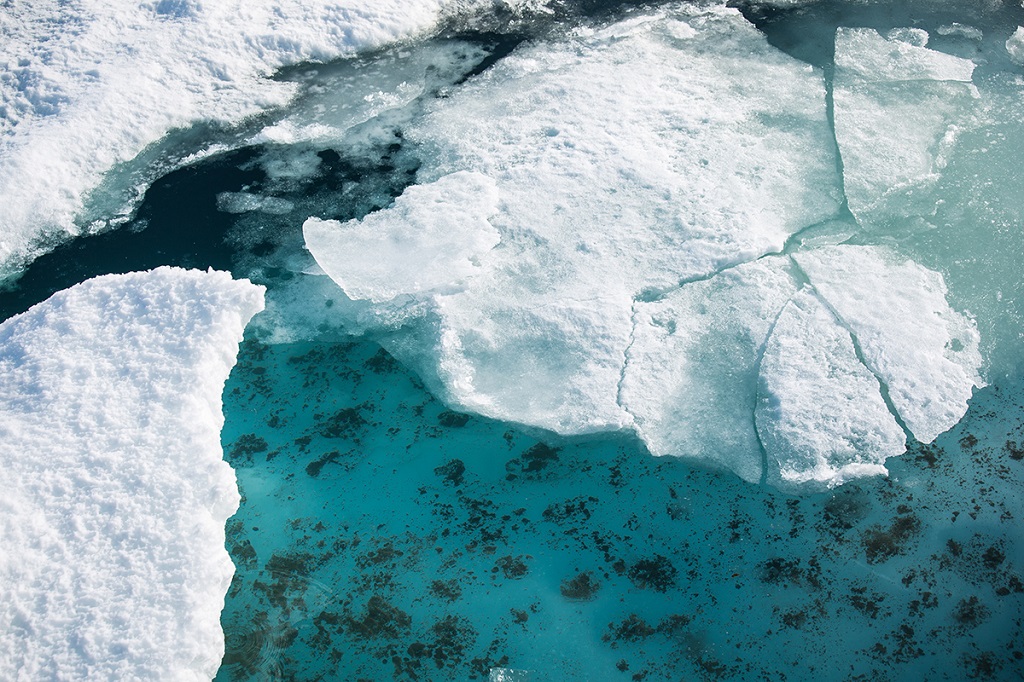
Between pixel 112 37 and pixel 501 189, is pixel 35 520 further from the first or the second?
pixel 112 37

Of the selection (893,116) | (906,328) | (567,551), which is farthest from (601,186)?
(567,551)

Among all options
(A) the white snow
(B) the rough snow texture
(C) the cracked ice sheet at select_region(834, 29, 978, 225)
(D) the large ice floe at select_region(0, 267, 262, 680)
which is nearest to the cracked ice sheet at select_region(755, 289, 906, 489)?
(C) the cracked ice sheet at select_region(834, 29, 978, 225)

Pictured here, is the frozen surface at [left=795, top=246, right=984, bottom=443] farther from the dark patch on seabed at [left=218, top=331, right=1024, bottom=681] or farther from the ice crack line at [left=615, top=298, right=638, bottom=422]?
the ice crack line at [left=615, top=298, right=638, bottom=422]

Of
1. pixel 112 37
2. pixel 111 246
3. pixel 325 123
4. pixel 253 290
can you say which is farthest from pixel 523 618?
pixel 112 37

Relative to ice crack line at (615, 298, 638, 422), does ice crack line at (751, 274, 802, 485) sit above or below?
below

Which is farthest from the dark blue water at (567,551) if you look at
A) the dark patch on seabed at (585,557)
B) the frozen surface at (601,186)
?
the frozen surface at (601,186)

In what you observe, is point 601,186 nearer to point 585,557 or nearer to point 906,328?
point 906,328

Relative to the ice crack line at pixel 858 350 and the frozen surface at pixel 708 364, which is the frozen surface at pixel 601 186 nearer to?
the frozen surface at pixel 708 364
